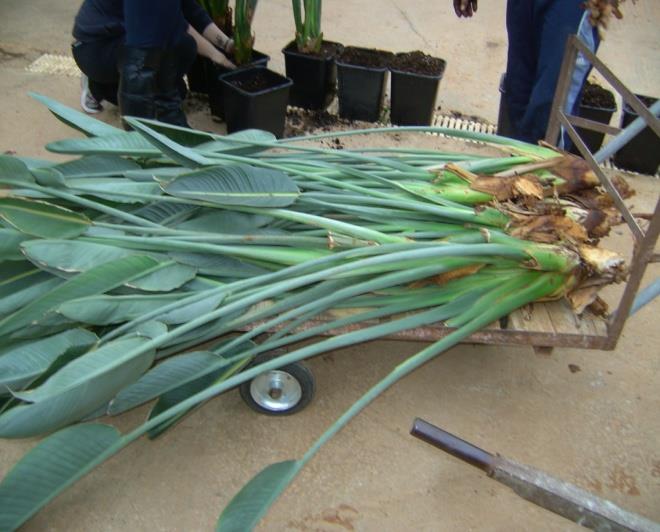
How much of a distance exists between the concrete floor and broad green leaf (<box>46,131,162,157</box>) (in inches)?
24.7

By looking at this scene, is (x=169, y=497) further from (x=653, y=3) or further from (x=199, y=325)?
(x=653, y=3)

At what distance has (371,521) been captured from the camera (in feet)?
4.66

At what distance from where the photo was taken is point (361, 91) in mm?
2857

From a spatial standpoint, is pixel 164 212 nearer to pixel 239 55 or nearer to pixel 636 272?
pixel 636 272

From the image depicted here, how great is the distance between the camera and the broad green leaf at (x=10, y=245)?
1403mm

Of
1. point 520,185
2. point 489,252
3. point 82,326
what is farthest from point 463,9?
point 82,326

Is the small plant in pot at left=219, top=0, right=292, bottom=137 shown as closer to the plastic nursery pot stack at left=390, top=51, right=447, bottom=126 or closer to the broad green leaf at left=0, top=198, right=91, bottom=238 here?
the plastic nursery pot stack at left=390, top=51, right=447, bottom=126

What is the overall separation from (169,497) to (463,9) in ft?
6.18

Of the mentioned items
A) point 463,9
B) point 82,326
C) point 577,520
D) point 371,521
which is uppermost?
point 463,9

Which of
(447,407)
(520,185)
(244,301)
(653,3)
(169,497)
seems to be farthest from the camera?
(653,3)

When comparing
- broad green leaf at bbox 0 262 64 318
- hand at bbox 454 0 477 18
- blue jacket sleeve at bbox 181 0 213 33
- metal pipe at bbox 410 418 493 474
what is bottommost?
metal pipe at bbox 410 418 493 474

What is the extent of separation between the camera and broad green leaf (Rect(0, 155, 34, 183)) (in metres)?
1.46

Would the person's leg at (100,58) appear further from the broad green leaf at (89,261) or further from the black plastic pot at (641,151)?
the black plastic pot at (641,151)

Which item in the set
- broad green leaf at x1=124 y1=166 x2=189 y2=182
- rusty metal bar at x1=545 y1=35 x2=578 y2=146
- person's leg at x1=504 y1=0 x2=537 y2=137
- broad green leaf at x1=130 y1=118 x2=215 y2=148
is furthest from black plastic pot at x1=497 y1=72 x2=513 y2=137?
broad green leaf at x1=124 y1=166 x2=189 y2=182
